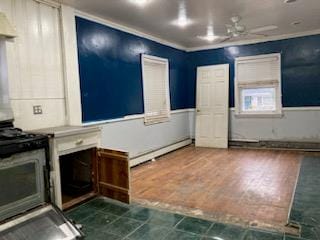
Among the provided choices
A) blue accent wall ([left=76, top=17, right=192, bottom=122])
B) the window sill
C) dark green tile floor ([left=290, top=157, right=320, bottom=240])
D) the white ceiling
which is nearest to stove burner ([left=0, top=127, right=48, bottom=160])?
blue accent wall ([left=76, top=17, right=192, bottom=122])

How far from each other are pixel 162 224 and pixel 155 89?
3.59 meters

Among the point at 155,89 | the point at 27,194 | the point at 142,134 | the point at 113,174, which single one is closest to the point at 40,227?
the point at 27,194

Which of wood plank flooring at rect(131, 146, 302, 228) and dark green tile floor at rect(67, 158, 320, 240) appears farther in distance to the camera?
wood plank flooring at rect(131, 146, 302, 228)

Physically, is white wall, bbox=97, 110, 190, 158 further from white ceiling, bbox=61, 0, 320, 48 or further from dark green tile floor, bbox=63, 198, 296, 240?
white ceiling, bbox=61, 0, 320, 48

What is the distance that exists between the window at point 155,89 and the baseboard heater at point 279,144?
1.99m

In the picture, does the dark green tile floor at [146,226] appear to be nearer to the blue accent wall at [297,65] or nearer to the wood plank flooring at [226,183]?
the wood plank flooring at [226,183]

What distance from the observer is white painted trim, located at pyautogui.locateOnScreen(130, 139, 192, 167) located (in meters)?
5.07

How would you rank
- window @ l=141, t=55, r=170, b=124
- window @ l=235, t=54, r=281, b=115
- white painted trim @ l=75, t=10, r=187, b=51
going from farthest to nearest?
1. window @ l=235, t=54, r=281, b=115
2. window @ l=141, t=55, r=170, b=124
3. white painted trim @ l=75, t=10, r=187, b=51

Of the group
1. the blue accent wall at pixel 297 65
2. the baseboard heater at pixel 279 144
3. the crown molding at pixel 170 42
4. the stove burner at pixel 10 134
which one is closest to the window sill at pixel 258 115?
the blue accent wall at pixel 297 65

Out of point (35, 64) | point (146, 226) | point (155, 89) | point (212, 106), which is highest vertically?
point (35, 64)

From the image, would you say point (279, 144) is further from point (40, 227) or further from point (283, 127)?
point (40, 227)

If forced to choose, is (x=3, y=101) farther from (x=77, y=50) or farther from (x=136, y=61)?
(x=136, y=61)

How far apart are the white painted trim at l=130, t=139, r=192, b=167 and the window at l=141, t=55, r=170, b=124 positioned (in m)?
0.67

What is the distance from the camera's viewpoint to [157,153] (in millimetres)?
5789
